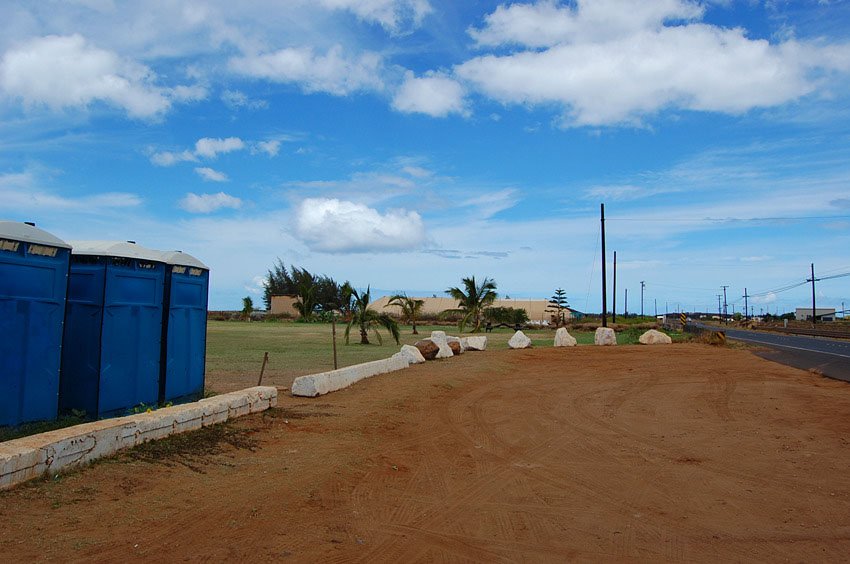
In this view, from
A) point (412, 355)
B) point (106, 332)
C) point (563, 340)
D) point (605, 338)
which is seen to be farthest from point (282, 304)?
point (106, 332)

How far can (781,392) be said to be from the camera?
48.2 ft

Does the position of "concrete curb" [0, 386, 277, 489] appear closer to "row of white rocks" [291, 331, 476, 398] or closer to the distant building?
"row of white rocks" [291, 331, 476, 398]

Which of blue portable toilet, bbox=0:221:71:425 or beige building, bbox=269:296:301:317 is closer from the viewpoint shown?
blue portable toilet, bbox=0:221:71:425

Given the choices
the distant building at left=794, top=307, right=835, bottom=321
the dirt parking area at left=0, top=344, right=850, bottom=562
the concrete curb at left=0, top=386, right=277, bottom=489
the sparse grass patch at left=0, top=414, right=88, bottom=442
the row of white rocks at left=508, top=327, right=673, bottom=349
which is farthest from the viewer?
the distant building at left=794, top=307, right=835, bottom=321

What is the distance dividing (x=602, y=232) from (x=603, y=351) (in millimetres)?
16589

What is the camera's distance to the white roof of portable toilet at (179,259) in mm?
10656

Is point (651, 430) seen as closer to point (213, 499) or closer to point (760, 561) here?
point (760, 561)

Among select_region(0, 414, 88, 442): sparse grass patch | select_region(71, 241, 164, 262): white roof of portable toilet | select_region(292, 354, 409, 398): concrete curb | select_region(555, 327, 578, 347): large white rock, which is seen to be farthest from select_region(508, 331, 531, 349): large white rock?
select_region(0, 414, 88, 442): sparse grass patch

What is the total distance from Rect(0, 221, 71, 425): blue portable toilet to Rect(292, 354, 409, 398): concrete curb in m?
4.10

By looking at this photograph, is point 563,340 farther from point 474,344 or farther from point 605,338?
point 474,344

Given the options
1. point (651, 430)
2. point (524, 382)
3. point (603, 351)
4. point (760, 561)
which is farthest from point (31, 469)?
point (603, 351)

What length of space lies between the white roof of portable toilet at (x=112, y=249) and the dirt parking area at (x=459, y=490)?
2911mm

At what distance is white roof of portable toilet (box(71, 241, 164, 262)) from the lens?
30.7ft

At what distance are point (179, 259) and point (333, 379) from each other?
349cm
